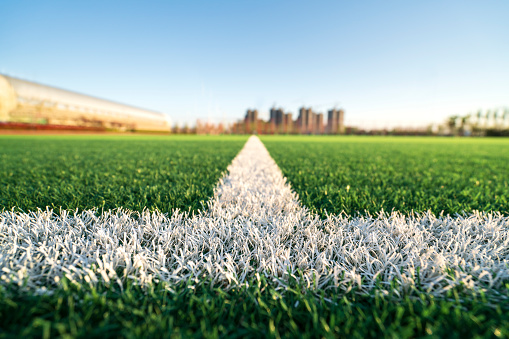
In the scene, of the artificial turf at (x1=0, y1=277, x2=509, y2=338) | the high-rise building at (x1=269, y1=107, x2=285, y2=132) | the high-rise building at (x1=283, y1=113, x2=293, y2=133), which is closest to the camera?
the artificial turf at (x1=0, y1=277, x2=509, y2=338)

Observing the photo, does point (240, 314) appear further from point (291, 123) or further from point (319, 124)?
point (319, 124)

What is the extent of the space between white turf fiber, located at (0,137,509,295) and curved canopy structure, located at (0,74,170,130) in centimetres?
3562

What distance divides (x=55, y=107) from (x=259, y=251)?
40.5 meters

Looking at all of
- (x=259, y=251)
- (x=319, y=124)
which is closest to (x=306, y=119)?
(x=319, y=124)

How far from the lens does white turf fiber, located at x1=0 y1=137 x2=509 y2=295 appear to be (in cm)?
74

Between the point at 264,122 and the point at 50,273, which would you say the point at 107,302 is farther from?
the point at 264,122

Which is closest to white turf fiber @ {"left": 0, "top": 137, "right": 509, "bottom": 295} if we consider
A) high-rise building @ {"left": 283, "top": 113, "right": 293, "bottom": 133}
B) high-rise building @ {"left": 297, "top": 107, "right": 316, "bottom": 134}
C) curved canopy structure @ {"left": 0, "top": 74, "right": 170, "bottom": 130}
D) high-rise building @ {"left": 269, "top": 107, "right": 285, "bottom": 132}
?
curved canopy structure @ {"left": 0, "top": 74, "right": 170, "bottom": 130}

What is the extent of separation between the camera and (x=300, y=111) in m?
53.5

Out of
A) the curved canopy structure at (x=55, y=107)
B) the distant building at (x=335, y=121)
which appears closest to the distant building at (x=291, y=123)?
the distant building at (x=335, y=121)

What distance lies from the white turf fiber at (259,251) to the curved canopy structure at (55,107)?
35.6 m

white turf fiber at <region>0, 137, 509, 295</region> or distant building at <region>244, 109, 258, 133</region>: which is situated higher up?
distant building at <region>244, 109, 258, 133</region>

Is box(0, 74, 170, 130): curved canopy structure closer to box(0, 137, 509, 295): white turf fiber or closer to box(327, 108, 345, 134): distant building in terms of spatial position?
box(0, 137, 509, 295): white turf fiber

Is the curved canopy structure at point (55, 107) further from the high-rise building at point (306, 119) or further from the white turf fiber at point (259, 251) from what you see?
the white turf fiber at point (259, 251)

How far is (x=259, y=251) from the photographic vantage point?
2.90ft
